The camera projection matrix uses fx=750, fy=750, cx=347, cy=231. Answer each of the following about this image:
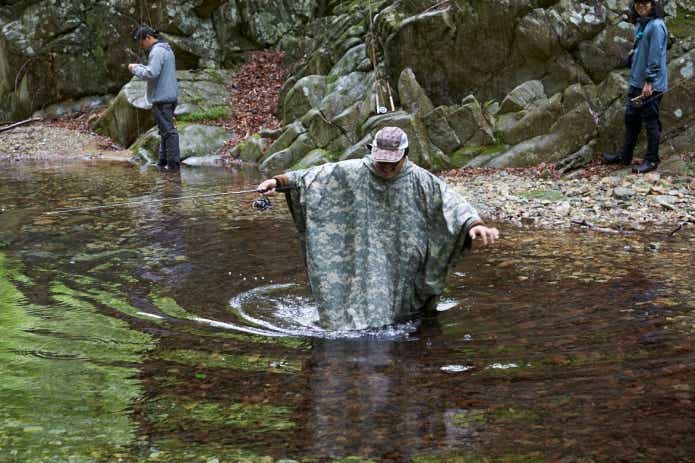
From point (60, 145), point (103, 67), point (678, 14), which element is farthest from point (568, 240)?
point (103, 67)

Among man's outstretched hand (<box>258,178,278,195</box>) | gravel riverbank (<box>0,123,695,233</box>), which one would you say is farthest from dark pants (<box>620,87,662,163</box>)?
man's outstretched hand (<box>258,178,278,195</box>)

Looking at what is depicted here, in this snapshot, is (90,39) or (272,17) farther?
(272,17)

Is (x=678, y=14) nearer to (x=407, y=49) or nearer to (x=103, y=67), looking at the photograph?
(x=407, y=49)

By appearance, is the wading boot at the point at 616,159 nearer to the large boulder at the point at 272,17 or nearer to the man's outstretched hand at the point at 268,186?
the man's outstretched hand at the point at 268,186

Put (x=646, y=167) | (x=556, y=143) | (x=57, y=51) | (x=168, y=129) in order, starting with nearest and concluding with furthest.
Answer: (x=646, y=167) → (x=556, y=143) → (x=168, y=129) → (x=57, y=51)

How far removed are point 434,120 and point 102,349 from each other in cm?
1124

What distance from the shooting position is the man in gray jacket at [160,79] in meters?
14.9

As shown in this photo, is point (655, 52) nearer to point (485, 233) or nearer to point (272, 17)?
point (485, 233)

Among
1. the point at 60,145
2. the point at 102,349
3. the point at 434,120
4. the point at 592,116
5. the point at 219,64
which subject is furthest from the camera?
the point at 219,64

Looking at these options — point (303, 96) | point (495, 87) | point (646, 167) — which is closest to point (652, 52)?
point (646, 167)

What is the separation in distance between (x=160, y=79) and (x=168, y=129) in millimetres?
1040

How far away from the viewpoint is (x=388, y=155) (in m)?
5.54

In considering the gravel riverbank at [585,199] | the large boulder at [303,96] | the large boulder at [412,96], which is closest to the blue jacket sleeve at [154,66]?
the large boulder at [303,96]

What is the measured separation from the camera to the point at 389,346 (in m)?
5.38
